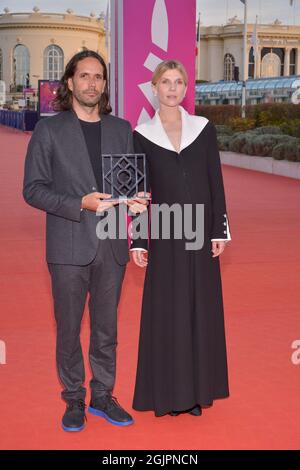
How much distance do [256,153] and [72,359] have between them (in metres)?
19.0

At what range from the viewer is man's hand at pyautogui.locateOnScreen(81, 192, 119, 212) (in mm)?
4066

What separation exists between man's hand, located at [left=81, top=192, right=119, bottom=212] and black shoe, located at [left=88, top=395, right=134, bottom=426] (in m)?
1.28

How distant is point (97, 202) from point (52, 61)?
451 ft

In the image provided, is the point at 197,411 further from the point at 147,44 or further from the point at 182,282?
the point at 147,44

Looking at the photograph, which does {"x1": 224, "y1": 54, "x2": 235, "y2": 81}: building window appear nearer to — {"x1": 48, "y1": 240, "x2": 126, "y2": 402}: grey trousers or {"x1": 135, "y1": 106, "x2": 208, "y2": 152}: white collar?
{"x1": 135, "y1": 106, "x2": 208, "y2": 152}: white collar

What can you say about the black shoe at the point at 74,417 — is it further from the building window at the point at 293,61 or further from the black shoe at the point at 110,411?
the building window at the point at 293,61

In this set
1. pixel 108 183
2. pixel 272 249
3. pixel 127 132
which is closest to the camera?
pixel 108 183

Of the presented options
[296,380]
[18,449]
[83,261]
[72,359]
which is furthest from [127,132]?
[296,380]

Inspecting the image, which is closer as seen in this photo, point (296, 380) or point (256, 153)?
point (296, 380)

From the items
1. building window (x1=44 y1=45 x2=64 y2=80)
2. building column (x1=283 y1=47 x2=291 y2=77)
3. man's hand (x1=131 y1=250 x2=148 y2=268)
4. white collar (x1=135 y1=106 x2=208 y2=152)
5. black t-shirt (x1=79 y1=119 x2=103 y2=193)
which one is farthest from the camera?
building window (x1=44 y1=45 x2=64 y2=80)

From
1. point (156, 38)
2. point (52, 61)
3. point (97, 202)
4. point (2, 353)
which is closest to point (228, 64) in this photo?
point (52, 61)

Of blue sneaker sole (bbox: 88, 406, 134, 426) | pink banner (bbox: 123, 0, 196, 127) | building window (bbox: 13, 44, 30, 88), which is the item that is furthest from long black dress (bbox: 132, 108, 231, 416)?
building window (bbox: 13, 44, 30, 88)
